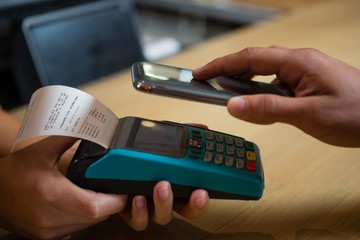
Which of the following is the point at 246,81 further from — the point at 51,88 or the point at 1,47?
the point at 1,47

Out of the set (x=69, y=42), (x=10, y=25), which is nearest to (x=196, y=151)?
(x=69, y=42)

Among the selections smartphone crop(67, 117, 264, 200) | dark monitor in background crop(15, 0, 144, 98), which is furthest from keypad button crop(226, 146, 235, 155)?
dark monitor in background crop(15, 0, 144, 98)

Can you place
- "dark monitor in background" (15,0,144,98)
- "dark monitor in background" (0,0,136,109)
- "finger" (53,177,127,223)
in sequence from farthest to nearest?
1. "dark monitor in background" (0,0,136,109)
2. "dark monitor in background" (15,0,144,98)
3. "finger" (53,177,127,223)

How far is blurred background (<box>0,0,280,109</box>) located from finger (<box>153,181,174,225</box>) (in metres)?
0.63

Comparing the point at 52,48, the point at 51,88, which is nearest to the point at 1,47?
the point at 52,48

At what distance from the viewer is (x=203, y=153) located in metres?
0.45

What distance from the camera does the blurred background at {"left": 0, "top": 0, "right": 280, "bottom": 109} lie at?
98 cm

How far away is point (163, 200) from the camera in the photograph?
42 centimetres

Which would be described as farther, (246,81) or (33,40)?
(33,40)

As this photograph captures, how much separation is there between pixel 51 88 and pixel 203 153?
0.18 m

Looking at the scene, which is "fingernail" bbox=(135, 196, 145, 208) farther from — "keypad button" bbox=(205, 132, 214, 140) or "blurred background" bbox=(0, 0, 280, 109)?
"blurred background" bbox=(0, 0, 280, 109)

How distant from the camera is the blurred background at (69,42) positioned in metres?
0.98

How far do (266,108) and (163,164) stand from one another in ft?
0.39

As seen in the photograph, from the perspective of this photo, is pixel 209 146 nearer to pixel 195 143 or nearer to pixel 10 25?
pixel 195 143
